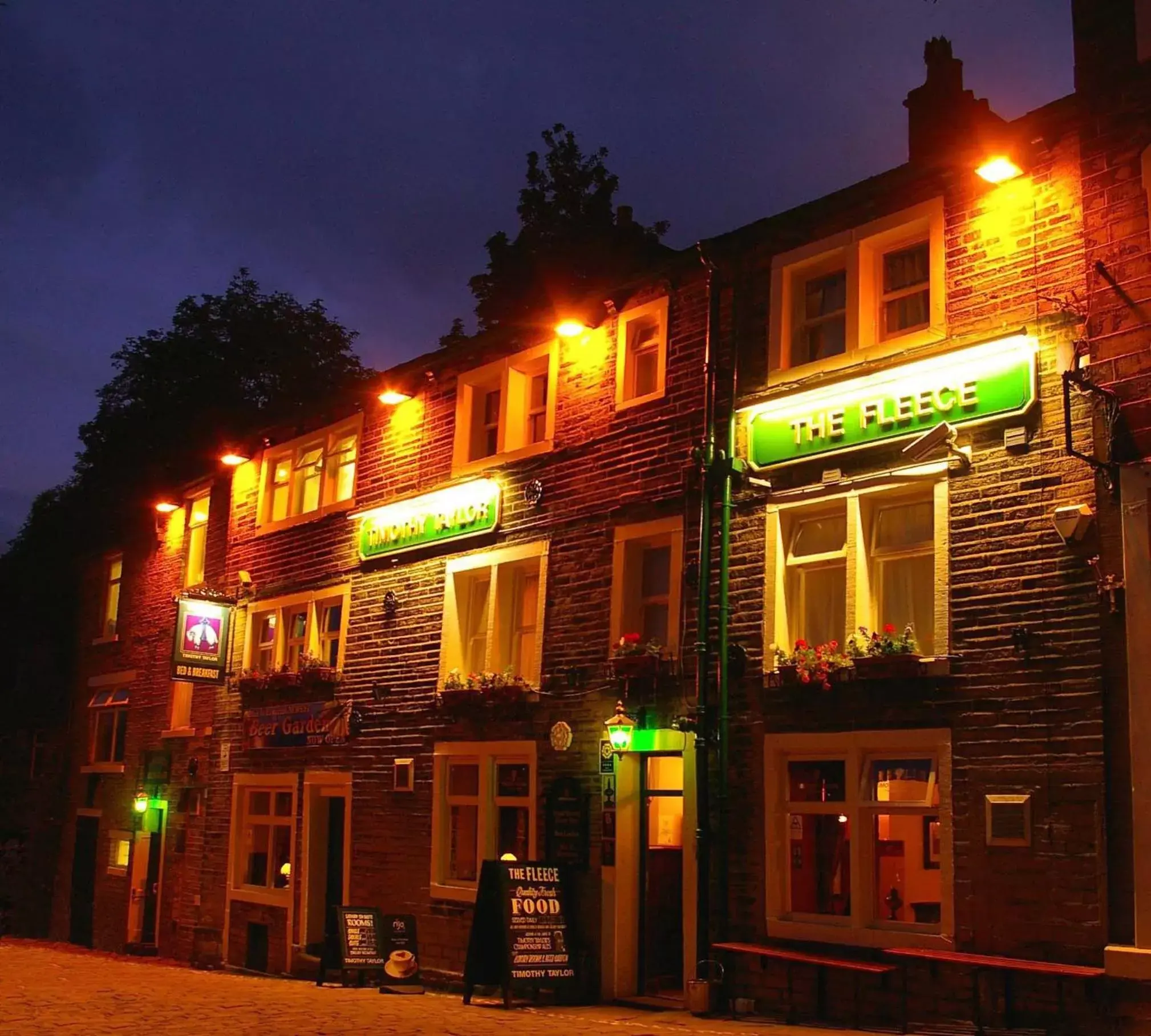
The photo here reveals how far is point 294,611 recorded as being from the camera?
20.4 m

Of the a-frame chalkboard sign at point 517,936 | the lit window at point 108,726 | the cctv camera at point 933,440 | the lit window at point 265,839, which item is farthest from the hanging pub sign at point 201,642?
the cctv camera at point 933,440

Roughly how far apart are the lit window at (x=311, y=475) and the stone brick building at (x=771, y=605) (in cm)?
9

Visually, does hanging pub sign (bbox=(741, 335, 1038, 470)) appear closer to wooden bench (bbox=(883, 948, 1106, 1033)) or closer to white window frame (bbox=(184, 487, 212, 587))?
wooden bench (bbox=(883, 948, 1106, 1033))

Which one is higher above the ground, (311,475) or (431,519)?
(311,475)

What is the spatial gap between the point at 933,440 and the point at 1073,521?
4.74 feet

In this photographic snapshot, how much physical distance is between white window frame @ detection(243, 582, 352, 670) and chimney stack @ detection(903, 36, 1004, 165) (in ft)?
31.2

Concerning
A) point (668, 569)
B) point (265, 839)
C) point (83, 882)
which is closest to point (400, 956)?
point (668, 569)

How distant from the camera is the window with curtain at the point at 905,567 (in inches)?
472

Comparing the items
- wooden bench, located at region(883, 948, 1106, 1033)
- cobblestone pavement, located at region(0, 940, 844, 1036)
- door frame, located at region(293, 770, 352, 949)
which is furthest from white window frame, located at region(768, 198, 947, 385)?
door frame, located at region(293, 770, 352, 949)

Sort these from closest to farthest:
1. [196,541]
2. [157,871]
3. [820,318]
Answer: [820,318] < [157,871] < [196,541]

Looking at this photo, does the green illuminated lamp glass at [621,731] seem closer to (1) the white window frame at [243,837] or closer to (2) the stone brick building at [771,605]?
(2) the stone brick building at [771,605]

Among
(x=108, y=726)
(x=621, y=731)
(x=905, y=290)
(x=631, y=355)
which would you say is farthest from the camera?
(x=108, y=726)

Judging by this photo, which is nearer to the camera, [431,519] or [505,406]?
[505,406]

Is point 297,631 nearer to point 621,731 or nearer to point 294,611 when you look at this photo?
point 294,611
